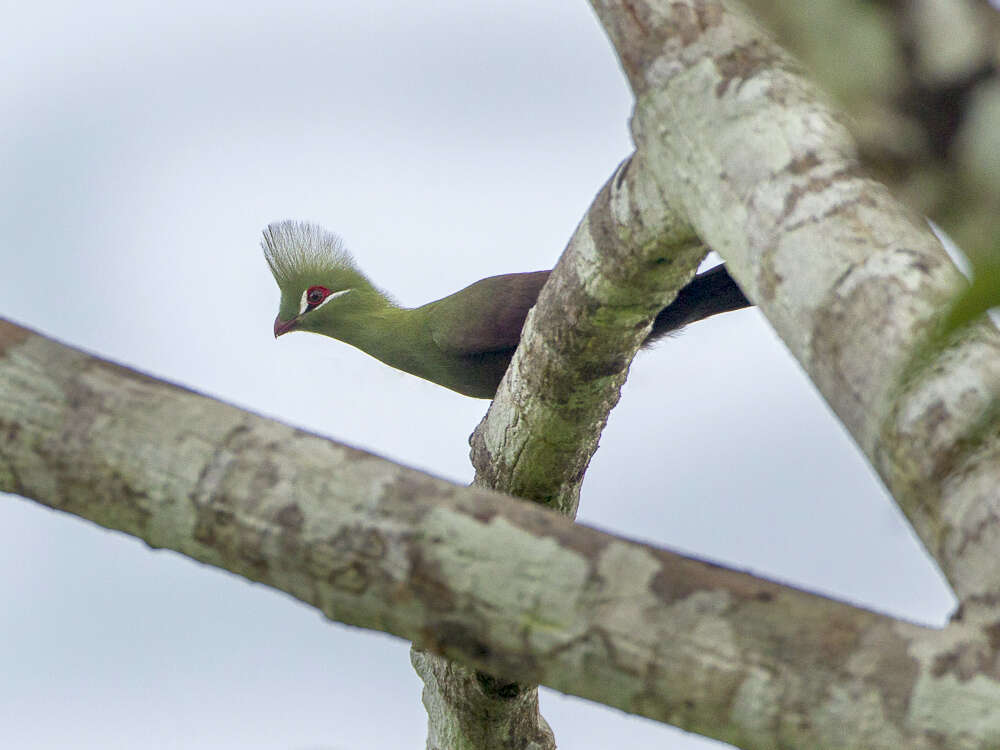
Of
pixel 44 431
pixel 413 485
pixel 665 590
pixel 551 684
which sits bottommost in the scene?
pixel 551 684

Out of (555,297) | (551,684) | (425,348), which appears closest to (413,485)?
(551,684)

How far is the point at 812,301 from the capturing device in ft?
4.74

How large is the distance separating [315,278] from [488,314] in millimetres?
923

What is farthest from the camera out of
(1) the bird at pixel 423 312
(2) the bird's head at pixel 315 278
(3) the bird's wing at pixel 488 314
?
(2) the bird's head at pixel 315 278

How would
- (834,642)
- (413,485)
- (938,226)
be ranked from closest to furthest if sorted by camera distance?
(938,226), (834,642), (413,485)

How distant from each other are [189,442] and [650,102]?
0.95 metres

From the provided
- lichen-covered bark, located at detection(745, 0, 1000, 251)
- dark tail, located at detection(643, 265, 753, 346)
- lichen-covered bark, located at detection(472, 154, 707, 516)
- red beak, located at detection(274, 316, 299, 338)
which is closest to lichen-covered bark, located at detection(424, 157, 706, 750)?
lichen-covered bark, located at detection(472, 154, 707, 516)

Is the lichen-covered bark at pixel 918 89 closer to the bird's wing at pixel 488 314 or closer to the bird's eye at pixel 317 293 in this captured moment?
the bird's wing at pixel 488 314

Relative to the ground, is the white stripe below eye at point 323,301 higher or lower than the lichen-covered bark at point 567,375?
higher

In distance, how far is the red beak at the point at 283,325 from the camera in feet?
14.9

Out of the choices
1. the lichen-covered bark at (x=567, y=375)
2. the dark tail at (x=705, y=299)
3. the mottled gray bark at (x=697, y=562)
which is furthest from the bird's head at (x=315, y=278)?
the mottled gray bark at (x=697, y=562)

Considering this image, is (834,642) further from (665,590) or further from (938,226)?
(938,226)

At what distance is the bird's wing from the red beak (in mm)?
750

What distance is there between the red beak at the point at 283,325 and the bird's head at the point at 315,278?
0.04 meters
